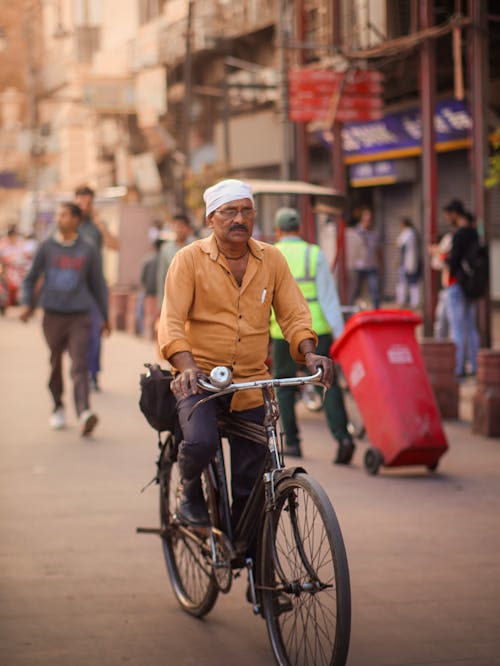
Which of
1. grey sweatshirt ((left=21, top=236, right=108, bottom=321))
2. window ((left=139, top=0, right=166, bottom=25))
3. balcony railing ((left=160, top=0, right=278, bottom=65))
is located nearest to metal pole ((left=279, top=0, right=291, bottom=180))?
grey sweatshirt ((left=21, top=236, right=108, bottom=321))

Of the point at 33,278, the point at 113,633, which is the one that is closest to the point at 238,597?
the point at 113,633

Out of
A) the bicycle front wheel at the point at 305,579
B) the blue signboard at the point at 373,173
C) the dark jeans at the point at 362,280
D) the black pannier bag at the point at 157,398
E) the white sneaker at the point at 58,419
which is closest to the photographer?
the bicycle front wheel at the point at 305,579

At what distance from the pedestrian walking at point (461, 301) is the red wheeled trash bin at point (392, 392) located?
19.7ft

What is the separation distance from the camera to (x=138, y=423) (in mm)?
12555

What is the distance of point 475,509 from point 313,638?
143 inches

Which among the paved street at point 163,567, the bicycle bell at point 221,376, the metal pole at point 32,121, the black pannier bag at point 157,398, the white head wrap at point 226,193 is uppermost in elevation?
the metal pole at point 32,121

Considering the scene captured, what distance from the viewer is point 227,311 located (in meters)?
5.51

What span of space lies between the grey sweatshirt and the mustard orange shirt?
247 inches

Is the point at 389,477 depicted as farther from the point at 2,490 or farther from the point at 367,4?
the point at 367,4

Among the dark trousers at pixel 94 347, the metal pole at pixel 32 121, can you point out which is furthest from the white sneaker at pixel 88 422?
the metal pole at pixel 32 121

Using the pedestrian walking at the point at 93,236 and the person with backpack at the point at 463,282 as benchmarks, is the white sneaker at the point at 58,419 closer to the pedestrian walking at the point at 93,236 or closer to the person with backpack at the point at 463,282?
the pedestrian walking at the point at 93,236

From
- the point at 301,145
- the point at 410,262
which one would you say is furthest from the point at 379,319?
the point at 410,262

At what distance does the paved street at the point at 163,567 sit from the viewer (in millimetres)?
5465

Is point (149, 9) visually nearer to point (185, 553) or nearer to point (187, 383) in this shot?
point (185, 553)
